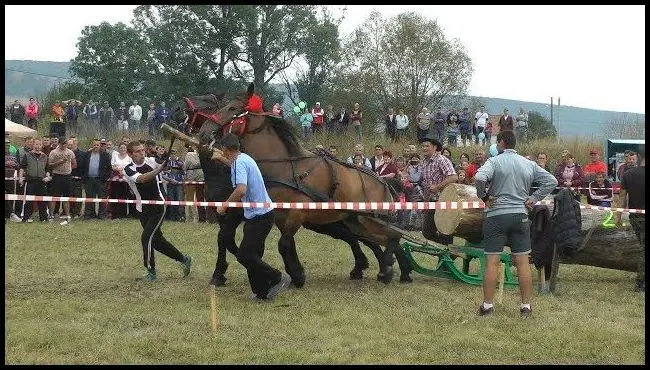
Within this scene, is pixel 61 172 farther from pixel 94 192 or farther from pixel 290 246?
pixel 290 246

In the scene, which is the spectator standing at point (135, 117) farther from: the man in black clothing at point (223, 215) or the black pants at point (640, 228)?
the black pants at point (640, 228)

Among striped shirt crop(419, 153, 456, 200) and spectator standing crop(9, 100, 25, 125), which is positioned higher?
spectator standing crop(9, 100, 25, 125)

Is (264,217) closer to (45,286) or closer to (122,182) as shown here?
(45,286)

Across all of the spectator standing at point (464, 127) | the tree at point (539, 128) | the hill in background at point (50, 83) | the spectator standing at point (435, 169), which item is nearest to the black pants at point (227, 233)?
the spectator standing at point (435, 169)

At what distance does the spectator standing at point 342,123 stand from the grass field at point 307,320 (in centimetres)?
1733

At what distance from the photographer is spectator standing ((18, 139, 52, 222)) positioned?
1847 cm

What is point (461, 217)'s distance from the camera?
11086 mm

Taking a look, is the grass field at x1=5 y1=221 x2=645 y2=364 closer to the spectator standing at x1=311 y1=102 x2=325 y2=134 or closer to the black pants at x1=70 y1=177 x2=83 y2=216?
the black pants at x1=70 y1=177 x2=83 y2=216

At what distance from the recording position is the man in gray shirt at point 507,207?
8.71 m

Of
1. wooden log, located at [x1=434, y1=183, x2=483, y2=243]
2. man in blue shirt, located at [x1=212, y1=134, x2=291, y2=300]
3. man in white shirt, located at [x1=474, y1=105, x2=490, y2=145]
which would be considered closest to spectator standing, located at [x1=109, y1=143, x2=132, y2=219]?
wooden log, located at [x1=434, y1=183, x2=483, y2=243]

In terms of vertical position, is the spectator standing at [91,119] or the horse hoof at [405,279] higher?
the spectator standing at [91,119]

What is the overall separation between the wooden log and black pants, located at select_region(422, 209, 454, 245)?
1.99 ft

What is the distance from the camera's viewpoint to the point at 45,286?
10484 mm
